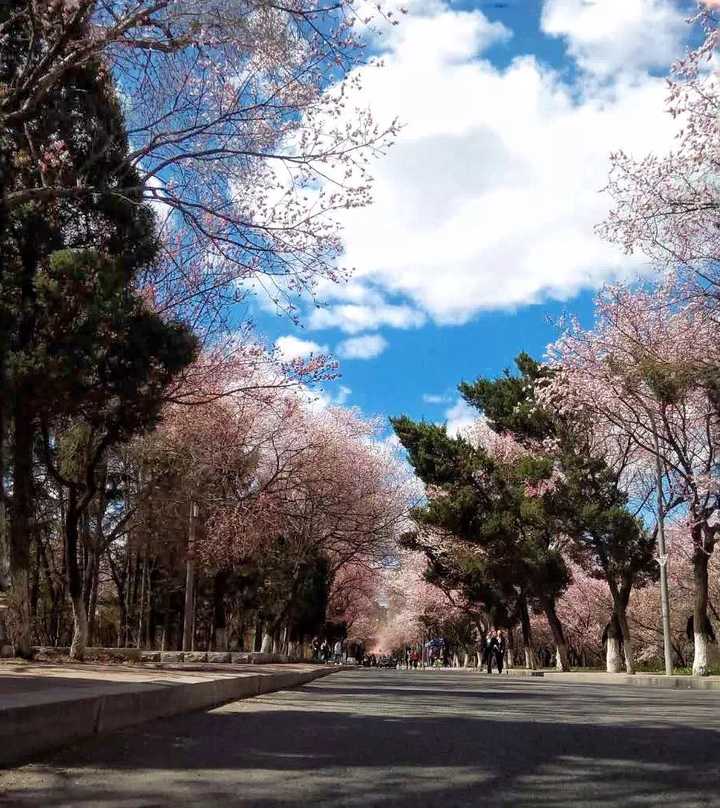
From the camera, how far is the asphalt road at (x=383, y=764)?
178 inches

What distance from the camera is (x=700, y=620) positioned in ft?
84.0

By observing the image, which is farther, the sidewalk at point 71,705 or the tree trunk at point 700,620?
the tree trunk at point 700,620

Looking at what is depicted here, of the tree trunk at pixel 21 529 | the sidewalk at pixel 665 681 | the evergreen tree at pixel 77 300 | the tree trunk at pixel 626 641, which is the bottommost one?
the sidewalk at pixel 665 681

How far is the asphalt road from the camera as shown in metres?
4.51

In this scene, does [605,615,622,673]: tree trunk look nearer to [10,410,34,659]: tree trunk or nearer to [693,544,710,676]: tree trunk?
[693,544,710,676]: tree trunk

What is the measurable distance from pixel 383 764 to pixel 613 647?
29.9 m

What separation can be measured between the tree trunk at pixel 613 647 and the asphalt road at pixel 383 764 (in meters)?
25.6

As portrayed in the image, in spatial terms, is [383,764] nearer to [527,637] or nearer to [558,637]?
[558,637]

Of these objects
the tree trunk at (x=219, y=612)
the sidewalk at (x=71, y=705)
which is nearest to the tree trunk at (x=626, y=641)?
the tree trunk at (x=219, y=612)

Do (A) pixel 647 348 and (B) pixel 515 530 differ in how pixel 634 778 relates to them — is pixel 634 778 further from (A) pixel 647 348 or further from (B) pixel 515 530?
(B) pixel 515 530

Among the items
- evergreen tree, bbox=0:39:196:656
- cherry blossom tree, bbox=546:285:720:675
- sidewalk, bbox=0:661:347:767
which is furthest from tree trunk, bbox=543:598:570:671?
sidewalk, bbox=0:661:347:767

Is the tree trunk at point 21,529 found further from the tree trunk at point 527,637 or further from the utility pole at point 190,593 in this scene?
the tree trunk at point 527,637

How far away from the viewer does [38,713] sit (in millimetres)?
5586

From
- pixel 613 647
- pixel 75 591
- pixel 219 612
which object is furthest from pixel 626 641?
pixel 75 591
